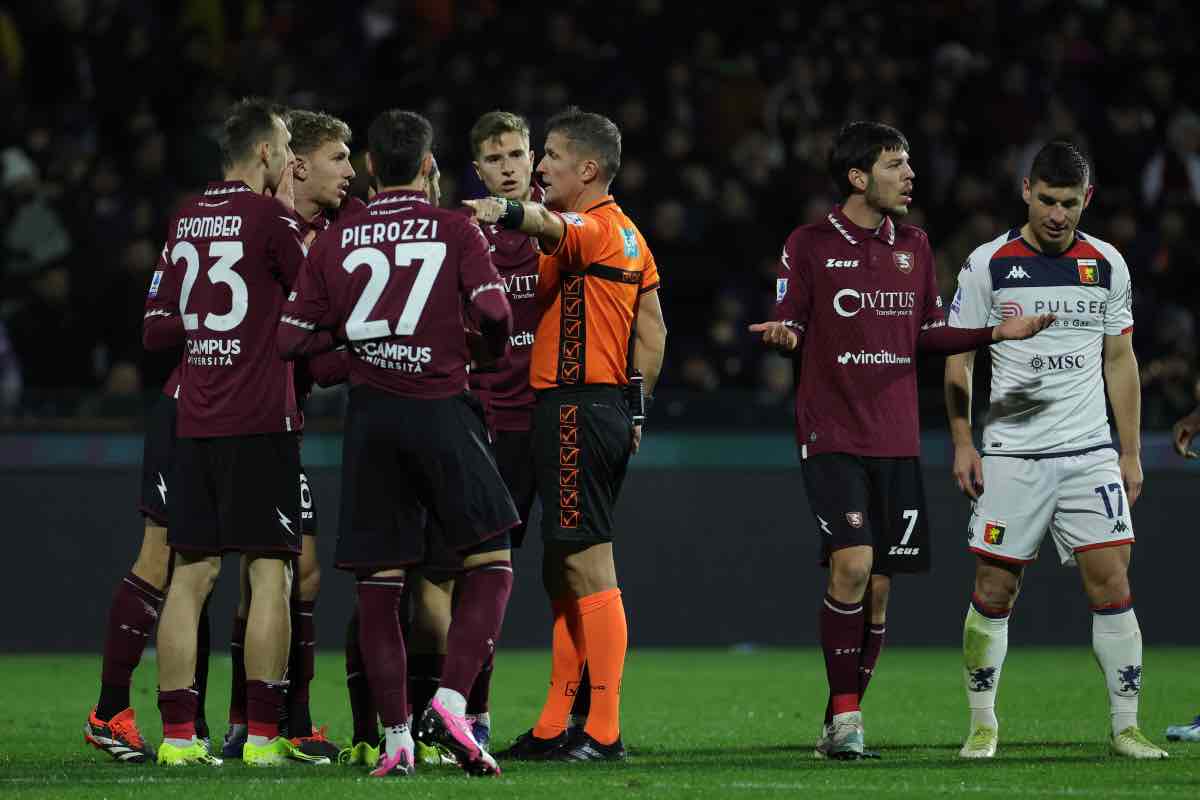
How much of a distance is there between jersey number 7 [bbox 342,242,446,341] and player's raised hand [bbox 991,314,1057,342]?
2111 mm

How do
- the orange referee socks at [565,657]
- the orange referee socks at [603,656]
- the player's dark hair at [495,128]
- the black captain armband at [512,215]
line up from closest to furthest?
the black captain armband at [512,215] < the orange referee socks at [603,656] < the orange referee socks at [565,657] < the player's dark hair at [495,128]

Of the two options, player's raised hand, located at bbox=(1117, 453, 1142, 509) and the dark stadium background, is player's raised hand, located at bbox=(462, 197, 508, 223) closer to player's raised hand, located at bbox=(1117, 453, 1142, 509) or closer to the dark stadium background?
player's raised hand, located at bbox=(1117, 453, 1142, 509)

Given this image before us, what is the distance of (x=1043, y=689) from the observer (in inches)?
418

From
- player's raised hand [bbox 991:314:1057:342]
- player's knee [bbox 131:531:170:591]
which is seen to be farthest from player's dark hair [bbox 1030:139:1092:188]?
player's knee [bbox 131:531:170:591]

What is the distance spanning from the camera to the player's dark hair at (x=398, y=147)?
6742 mm

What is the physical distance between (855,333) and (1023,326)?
75 centimetres

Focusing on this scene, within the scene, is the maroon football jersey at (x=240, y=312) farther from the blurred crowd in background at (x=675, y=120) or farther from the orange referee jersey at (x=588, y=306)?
the blurred crowd in background at (x=675, y=120)

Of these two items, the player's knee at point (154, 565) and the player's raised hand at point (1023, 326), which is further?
the player's knee at point (154, 565)

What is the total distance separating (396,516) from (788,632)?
23.3ft

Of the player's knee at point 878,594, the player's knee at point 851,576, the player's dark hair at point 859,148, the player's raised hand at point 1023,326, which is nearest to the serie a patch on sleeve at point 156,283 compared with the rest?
the player's dark hair at point 859,148

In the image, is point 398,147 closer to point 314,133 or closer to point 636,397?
point 314,133

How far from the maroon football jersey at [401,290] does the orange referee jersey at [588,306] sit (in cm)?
66

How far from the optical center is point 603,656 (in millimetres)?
7270

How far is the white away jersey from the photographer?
7512 mm
